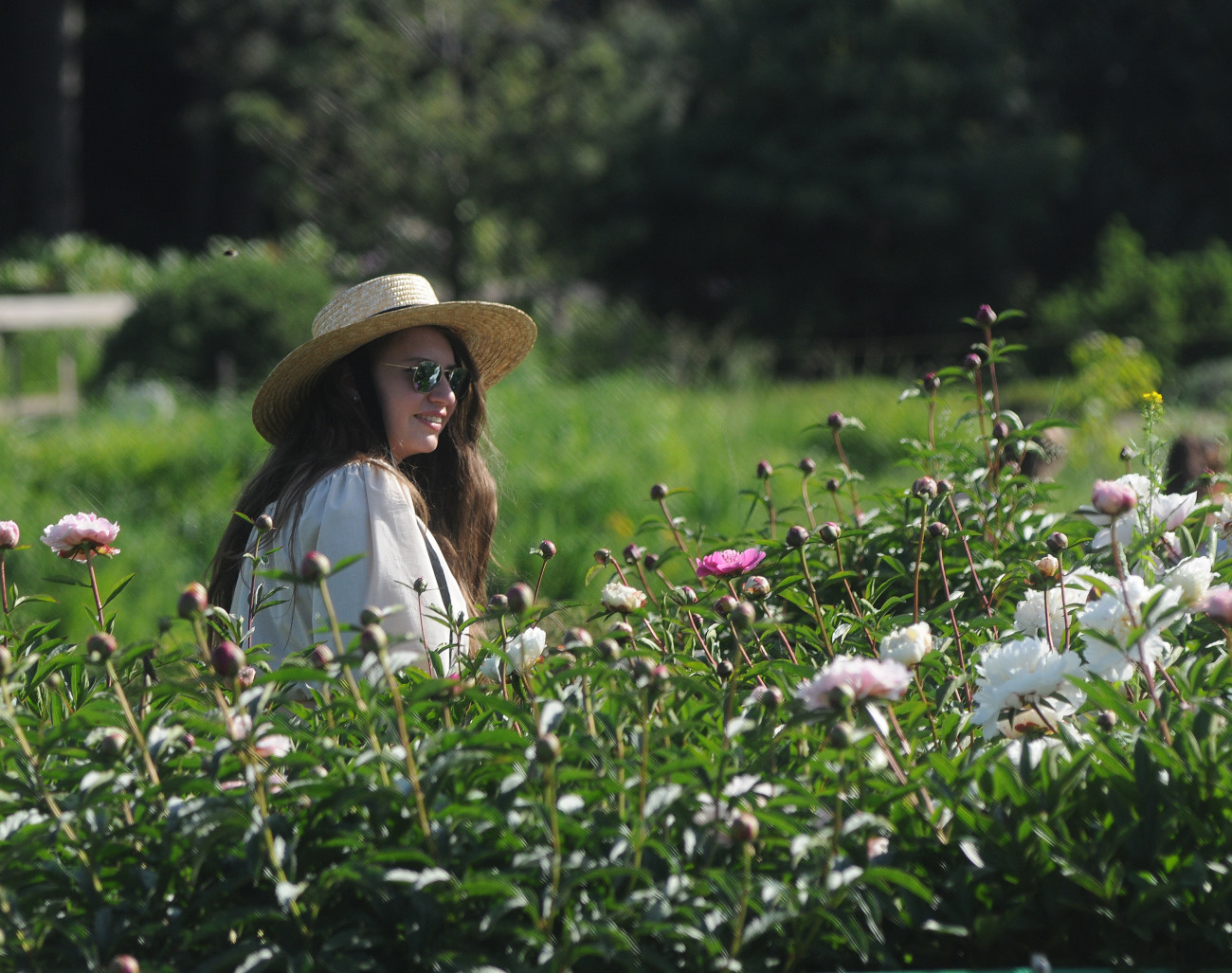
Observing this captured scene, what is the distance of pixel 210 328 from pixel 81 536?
31.9 ft

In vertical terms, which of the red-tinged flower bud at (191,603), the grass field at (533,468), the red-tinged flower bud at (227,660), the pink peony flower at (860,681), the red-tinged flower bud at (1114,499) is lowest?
the grass field at (533,468)

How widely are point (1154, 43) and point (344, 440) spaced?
2109 centimetres

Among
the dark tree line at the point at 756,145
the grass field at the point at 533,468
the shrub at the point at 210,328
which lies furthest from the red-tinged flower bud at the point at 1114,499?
the dark tree line at the point at 756,145

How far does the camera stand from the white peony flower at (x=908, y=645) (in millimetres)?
1522

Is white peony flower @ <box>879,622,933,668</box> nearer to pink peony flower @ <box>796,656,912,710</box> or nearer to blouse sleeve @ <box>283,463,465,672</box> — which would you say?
pink peony flower @ <box>796,656,912,710</box>

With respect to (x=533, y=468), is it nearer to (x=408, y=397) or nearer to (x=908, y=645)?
(x=408, y=397)

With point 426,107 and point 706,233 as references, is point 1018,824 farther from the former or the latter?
point 706,233

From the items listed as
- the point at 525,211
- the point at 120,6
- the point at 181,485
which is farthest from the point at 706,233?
the point at 120,6

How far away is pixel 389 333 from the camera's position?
107 inches

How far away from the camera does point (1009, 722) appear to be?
1.62 m

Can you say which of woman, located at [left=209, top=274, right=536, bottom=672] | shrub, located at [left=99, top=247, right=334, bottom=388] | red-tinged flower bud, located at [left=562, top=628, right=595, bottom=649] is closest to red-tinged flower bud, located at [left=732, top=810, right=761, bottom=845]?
red-tinged flower bud, located at [left=562, top=628, right=595, bottom=649]

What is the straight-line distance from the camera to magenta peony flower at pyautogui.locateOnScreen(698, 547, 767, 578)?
192 centimetres

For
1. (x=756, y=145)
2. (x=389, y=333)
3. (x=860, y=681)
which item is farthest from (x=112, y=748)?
(x=756, y=145)

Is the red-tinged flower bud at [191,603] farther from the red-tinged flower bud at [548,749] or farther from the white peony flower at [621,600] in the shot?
the white peony flower at [621,600]
